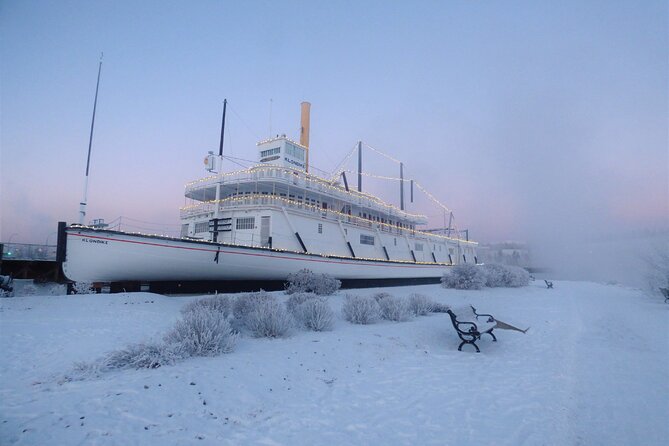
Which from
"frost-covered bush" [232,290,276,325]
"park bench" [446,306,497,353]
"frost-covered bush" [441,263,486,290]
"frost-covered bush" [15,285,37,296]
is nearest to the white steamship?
"frost-covered bush" [441,263,486,290]

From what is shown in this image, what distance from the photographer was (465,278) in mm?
22828

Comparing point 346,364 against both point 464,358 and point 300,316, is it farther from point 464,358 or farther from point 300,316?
point 300,316

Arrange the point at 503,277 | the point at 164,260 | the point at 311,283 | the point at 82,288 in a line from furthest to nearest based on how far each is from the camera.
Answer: the point at 503,277
the point at 311,283
the point at 164,260
the point at 82,288

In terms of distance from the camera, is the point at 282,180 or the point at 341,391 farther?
the point at 282,180

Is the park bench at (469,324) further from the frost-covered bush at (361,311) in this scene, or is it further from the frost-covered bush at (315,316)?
the frost-covered bush at (315,316)

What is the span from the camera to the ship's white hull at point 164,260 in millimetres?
12320

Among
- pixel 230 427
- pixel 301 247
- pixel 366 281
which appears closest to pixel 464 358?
pixel 230 427

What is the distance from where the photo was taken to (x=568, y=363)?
20.8 feet

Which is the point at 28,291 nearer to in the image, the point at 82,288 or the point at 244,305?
the point at 82,288

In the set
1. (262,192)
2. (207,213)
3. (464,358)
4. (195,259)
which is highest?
(262,192)

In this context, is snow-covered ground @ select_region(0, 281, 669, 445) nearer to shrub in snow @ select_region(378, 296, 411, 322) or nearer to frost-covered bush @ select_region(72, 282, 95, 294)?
shrub in snow @ select_region(378, 296, 411, 322)

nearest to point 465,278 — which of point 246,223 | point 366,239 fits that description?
point 366,239

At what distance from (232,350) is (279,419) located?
8.85 feet

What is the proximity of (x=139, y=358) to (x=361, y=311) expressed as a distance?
5858 mm
